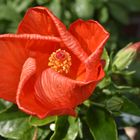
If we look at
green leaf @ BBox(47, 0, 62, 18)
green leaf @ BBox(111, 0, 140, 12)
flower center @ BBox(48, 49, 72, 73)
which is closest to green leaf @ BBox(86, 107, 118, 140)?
flower center @ BBox(48, 49, 72, 73)

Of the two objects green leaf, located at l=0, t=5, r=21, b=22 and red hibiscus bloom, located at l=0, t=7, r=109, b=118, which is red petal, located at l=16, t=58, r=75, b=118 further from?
green leaf, located at l=0, t=5, r=21, b=22

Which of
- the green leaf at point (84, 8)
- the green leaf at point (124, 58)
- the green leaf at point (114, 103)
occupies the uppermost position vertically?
the green leaf at point (124, 58)

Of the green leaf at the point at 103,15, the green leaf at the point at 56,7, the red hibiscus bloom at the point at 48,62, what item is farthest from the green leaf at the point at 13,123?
the green leaf at the point at 103,15

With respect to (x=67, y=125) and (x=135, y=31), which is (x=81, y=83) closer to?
(x=67, y=125)

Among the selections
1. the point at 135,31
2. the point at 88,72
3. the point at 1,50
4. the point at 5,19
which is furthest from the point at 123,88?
the point at 135,31

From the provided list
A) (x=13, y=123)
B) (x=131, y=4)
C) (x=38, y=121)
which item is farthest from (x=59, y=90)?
(x=131, y=4)

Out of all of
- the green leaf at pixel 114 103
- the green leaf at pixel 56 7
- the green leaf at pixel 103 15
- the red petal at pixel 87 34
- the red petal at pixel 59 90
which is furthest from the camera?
the green leaf at pixel 103 15

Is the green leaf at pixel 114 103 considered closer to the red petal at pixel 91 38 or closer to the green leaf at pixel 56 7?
the red petal at pixel 91 38
